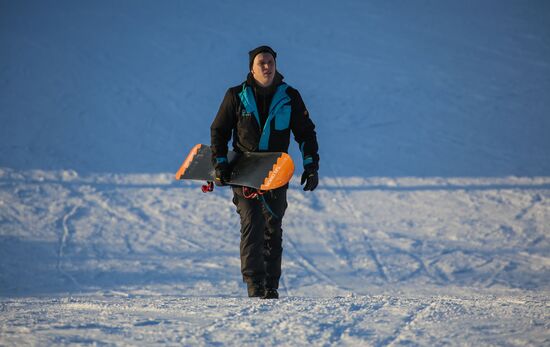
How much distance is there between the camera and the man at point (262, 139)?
174 inches

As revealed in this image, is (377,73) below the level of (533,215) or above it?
above

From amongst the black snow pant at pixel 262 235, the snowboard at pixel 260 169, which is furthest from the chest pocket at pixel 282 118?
the black snow pant at pixel 262 235

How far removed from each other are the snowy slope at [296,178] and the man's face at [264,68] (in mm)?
1380

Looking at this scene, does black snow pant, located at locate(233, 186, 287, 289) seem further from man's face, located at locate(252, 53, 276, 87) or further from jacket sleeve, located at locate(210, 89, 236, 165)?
man's face, located at locate(252, 53, 276, 87)

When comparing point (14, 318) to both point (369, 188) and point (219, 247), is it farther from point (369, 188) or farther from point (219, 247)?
point (369, 188)

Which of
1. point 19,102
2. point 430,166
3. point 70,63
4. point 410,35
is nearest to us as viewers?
point 430,166

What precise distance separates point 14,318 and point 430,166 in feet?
25.7

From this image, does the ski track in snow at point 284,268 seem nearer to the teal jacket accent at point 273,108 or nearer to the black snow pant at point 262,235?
the black snow pant at point 262,235

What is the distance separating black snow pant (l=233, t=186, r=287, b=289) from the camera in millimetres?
4551

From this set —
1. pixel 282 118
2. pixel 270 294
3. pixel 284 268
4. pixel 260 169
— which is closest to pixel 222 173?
pixel 260 169

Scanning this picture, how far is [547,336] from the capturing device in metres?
3.36

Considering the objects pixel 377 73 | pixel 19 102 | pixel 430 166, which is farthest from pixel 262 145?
pixel 377 73

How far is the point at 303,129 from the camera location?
4.54 m

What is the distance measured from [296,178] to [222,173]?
582 cm
